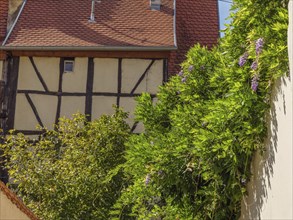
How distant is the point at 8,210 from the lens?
37.9 ft

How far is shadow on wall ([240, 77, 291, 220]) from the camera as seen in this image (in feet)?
26.8

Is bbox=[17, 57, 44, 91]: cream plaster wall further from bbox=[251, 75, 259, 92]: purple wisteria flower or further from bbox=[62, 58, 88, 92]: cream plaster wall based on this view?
bbox=[251, 75, 259, 92]: purple wisteria flower

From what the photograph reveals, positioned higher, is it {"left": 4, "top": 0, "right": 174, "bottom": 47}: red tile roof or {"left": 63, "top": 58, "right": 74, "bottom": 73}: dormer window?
{"left": 4, "top": 0, "right": 174, "bottom": 47}: red tile roof

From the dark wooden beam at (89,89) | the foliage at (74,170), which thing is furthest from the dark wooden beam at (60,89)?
the foliage at (74,170)

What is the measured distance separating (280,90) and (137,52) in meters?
10.7

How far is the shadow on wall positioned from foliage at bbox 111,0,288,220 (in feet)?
0.35

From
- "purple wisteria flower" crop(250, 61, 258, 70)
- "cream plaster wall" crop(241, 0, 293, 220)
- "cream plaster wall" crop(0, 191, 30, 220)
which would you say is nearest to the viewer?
"cream plaster wall" crop(241, 0, 293, 220)

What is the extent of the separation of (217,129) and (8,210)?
12.6 ft

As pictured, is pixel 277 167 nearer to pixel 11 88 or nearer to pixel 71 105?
pixel 71 105

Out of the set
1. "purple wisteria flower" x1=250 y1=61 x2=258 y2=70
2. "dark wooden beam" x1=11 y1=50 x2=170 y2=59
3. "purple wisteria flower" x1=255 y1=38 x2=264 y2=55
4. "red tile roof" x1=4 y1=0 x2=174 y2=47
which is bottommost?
"purple wisteria flower" x1=250 y1=61 x2=258 y2=70

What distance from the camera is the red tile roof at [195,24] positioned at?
2078cm

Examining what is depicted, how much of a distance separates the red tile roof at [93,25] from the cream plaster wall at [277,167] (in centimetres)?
994

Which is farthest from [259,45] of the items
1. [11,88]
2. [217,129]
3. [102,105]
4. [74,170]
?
[11,88]

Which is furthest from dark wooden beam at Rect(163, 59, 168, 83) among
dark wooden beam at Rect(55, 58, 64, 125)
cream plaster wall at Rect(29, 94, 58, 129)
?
cream plaster wall at Rect(29, 94, 58, 129)
